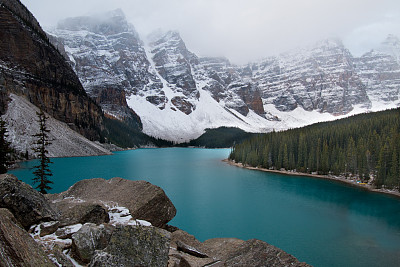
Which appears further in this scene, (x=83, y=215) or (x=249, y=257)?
(x=83, y=215)

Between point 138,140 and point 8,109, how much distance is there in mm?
106097

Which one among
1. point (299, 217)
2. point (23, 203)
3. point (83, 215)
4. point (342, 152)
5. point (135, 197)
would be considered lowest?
point (299, 217)

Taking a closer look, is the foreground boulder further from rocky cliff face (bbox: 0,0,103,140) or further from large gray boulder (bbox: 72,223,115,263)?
rocky cliff face (bbox: 0,0,103,140)

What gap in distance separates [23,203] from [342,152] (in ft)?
217

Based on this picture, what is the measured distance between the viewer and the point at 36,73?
9656cm

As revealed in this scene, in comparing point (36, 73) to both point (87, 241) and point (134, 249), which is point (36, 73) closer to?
point (87, 241)

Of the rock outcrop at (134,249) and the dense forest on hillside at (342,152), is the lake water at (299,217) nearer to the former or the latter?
the dense forest on hillside at (342,152)

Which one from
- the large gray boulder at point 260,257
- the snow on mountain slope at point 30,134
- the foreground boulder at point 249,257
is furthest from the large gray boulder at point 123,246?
the snow on mountain slope at point 30,134

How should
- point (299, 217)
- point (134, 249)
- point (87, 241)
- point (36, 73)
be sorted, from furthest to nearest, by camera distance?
point (36, 73) < point (299, 217) < point (87, 241) < point (134, 249)

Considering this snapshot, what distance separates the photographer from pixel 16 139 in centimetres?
6600

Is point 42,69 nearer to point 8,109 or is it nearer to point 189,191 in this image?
point 8,109

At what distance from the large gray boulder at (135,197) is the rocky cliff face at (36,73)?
83288mm

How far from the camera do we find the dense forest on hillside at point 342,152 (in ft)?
152

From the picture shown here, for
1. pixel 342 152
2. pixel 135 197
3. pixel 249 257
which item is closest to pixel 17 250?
pixel 249 257
